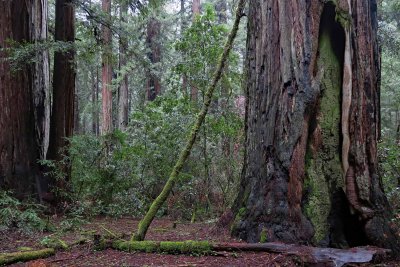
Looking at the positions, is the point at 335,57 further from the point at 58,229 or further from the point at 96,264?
the point at 58,229

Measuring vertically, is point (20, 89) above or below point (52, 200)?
above

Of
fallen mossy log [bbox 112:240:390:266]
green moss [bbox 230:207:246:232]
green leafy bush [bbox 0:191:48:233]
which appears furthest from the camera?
green leafy bush [bbox 0:191:48:233]

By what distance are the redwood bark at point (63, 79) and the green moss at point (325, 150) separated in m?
5.55

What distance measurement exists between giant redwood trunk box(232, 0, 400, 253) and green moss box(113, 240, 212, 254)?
1.95ft

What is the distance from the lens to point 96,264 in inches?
133

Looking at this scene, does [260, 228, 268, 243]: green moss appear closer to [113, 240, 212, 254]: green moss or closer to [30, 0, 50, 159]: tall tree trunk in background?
[113, 240, 212, 254]: green moss

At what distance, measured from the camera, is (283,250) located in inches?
129

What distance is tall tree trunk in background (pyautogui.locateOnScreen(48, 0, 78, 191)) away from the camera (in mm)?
8031

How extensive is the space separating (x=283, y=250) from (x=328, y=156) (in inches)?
43.5

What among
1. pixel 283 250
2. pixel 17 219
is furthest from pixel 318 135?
pixel 17 219

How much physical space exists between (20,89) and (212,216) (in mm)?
4541

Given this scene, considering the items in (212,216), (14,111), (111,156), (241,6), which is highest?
(241,6)

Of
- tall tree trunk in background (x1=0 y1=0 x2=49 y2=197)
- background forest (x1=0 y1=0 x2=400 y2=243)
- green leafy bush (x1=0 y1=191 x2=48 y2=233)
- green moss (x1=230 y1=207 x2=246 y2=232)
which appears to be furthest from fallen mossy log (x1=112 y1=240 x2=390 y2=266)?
tall tree trunk in background (x1=0 y1=0 x2=49 y2=197)

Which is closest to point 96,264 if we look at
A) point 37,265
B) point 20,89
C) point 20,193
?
point 37,265
